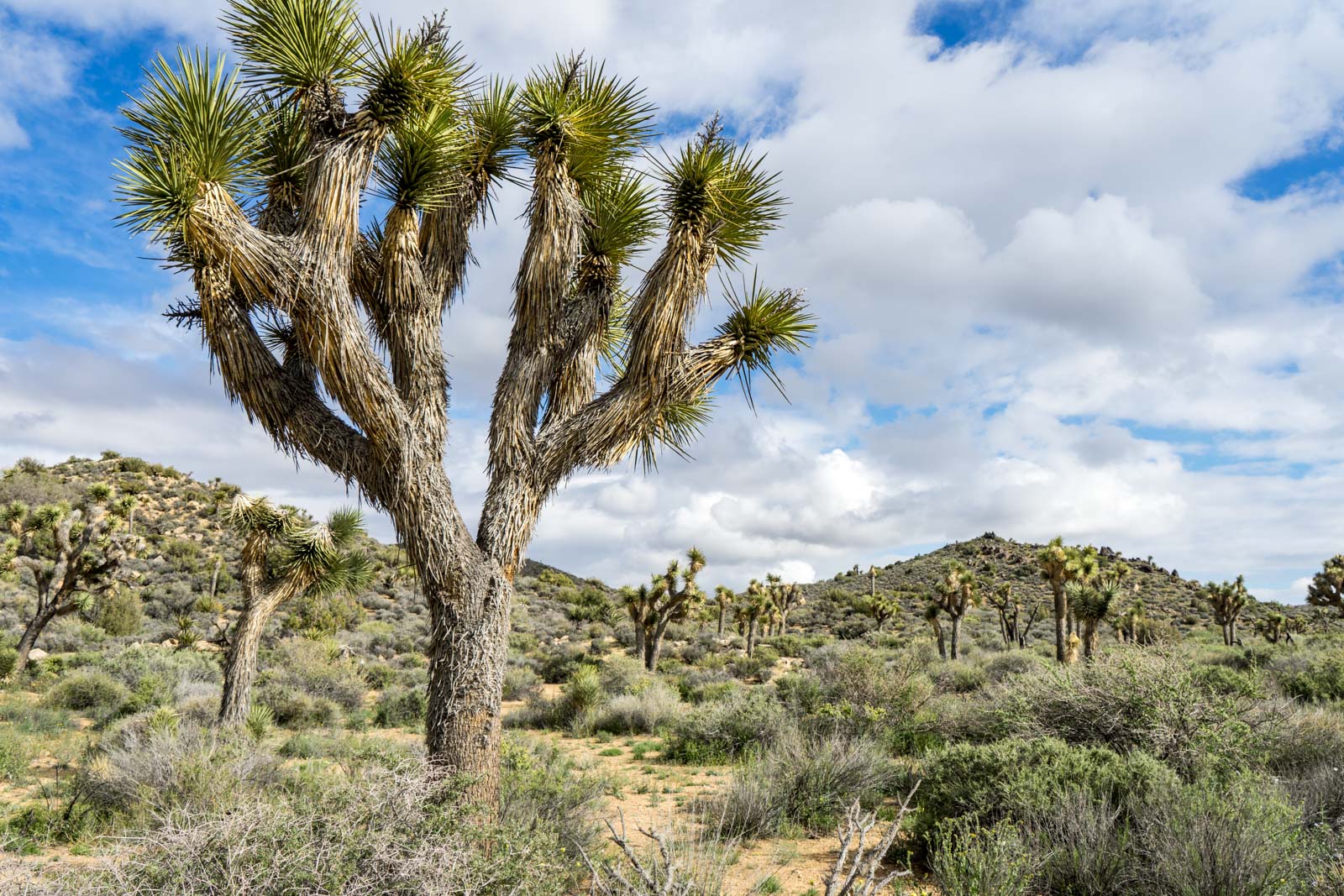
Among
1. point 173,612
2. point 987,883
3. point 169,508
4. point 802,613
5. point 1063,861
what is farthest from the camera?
point 802,613

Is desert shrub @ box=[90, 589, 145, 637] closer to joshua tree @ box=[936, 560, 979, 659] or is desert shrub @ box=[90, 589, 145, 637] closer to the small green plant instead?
the small green plant

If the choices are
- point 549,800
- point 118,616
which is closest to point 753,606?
point 118,616

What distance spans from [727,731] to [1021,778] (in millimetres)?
6214

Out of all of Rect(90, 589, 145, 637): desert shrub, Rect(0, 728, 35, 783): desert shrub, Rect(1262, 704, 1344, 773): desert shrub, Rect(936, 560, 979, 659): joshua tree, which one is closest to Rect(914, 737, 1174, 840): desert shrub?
Rect(1262, 704, 1344, 773): desert shrub

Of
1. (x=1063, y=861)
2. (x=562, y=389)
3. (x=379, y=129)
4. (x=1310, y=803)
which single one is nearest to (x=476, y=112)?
(x=379, y=129)

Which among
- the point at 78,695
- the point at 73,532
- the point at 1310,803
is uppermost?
the point at 73,532

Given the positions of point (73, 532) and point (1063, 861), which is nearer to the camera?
point (1063, 861)

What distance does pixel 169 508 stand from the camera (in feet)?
120

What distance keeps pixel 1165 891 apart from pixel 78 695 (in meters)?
18.3

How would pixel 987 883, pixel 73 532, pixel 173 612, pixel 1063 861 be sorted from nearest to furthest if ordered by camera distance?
pixel 987 883
pixel 1063 861
pixel 73 532
pixel 173 612

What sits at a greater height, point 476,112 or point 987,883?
point 476,112

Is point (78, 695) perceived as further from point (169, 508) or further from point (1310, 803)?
point (169, 508)

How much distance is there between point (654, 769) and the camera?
11.2 metres

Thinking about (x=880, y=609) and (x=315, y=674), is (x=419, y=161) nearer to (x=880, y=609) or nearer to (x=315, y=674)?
(x=315, y=674)
